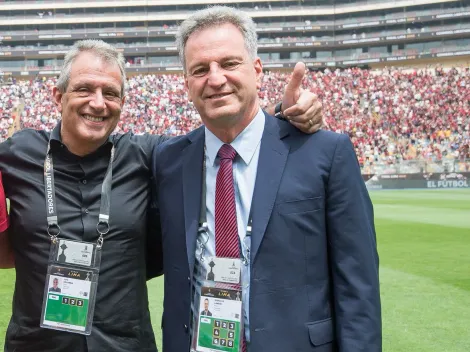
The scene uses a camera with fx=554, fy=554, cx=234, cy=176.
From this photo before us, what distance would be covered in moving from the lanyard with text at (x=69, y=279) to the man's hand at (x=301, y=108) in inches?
43.9

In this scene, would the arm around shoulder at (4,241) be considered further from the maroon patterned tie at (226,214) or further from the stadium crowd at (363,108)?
the stadium crowd at (363,108)

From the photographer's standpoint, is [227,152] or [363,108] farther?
[363,108]

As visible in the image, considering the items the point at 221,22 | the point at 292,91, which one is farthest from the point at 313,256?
the point at 221,22

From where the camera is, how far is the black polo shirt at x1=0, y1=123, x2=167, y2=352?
285 centimetres

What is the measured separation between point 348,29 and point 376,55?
5489 mm

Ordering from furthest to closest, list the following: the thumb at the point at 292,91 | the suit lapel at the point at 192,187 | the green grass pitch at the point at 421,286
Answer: the green grass pitch at the point at 421,286, the thumb at the point at 292,91, the suit lapel at the point at 192,187

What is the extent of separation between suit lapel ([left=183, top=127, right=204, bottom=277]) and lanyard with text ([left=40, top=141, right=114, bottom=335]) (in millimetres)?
505

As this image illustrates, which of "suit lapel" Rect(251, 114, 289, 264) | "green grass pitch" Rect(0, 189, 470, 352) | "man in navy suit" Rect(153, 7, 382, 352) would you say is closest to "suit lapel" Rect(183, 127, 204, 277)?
"man in navy suit" Rect(153, 7, 382, 352)

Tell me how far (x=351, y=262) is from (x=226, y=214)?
1.98 feet

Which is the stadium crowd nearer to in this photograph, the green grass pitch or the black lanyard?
the green grass pitch

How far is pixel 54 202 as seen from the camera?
2859 mm

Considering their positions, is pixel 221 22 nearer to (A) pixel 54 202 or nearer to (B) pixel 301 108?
(B) pixel 301 108

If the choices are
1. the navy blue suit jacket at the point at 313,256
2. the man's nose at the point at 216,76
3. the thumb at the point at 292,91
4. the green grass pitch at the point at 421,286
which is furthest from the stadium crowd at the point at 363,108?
the man's nose at the point at 216,76

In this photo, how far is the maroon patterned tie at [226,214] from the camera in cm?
253
